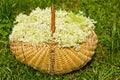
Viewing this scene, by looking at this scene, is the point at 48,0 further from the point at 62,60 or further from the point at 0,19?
the point at 62,60

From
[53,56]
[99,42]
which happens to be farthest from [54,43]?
[99,42]

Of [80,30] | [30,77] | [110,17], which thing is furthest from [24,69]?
[110,17]

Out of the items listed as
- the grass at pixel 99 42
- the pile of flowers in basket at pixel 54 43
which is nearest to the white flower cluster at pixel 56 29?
the pile of flowers in basket at pixel 54 43

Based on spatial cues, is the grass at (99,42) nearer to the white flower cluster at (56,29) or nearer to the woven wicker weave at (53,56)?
the woven wicker weave at (53,56)

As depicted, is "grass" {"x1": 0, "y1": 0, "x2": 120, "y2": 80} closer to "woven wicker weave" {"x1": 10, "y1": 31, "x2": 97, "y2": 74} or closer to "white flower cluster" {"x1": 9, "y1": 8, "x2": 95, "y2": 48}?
"woven wicker weave" {"x1": 10, "y1": 31, "x2": 97, "y2": 74}

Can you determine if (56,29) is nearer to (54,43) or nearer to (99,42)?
(54,43)

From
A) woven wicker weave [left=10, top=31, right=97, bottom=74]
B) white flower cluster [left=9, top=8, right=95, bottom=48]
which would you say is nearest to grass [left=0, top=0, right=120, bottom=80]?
woven wicker weave [left=10, top=31, right=97, bottom=74]
